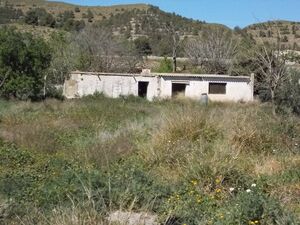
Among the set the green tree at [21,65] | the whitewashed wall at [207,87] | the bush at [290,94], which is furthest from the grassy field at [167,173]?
the whitewashed wall at [207,87]

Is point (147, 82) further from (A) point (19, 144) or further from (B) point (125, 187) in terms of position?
(B) point (125, 187)

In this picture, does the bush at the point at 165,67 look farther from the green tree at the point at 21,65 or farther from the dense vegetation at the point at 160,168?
Answer: the dense vegetation at the point at 160,168

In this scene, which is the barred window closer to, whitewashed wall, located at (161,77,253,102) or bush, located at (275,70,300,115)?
whitewashed wall, located at (161,77,253,102)

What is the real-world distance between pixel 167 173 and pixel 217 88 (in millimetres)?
36497

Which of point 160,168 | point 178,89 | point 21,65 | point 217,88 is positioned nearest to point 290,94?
point 217,88

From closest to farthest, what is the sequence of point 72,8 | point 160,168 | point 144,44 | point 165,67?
point 160,168 → point 165,67 → point 144,44 → point 72,8

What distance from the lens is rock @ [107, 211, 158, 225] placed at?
4.84 meters

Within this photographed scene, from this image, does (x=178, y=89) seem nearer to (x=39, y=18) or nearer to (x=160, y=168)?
(x=160, y=168)

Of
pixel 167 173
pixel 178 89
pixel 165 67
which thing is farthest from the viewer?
pixel 165 67

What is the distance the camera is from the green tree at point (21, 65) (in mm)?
37938

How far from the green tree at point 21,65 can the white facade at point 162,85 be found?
17.1 ft

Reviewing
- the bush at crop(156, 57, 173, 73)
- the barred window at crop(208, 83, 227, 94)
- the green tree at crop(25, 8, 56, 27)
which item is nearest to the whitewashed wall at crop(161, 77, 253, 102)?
the barred window at crop(208, 83, 227, 94)

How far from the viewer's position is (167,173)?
8.79 metres

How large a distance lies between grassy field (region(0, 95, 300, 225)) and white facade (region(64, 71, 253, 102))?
28.9 m
